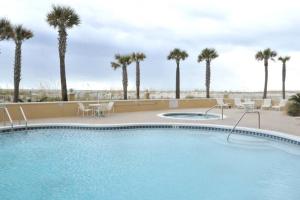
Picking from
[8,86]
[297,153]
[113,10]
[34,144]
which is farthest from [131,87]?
[297,153]

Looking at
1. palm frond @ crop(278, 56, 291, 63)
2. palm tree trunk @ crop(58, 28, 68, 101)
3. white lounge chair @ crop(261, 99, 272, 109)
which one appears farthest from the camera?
palm frond @ crop(278, 56, 291, 63)

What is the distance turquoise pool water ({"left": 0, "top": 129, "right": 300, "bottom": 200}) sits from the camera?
5102 mm

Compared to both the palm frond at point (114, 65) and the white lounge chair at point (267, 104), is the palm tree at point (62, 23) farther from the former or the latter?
the palm frond at point (114, 65)

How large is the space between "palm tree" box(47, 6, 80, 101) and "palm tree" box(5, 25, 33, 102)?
1.80m

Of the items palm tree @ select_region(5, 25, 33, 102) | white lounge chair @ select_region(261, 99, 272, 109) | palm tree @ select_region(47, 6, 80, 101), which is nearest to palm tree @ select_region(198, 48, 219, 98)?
white lounge chair @ select_region(261, 99, 272, 109)

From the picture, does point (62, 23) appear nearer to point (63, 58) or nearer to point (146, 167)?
point (63, 58)

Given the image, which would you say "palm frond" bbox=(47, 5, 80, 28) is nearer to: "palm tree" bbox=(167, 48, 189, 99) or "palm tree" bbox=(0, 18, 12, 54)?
"palm tree" bbox=(0, 18, 12, 54)

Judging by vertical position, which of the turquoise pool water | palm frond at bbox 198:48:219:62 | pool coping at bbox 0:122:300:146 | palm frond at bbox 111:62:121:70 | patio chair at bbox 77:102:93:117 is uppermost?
palm frond at bbox 198:48:219:62

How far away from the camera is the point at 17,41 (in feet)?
61.4

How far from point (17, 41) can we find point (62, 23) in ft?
10.3

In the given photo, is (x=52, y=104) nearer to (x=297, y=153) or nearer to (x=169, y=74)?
(x=297, y=153)

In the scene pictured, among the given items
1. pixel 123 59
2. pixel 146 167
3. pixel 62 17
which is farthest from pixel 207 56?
pixel 146 167

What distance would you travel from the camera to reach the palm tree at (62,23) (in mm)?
17453

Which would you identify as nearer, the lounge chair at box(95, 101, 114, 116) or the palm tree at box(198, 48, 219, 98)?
the lounge chair at box(95, 101, 114, 116)
